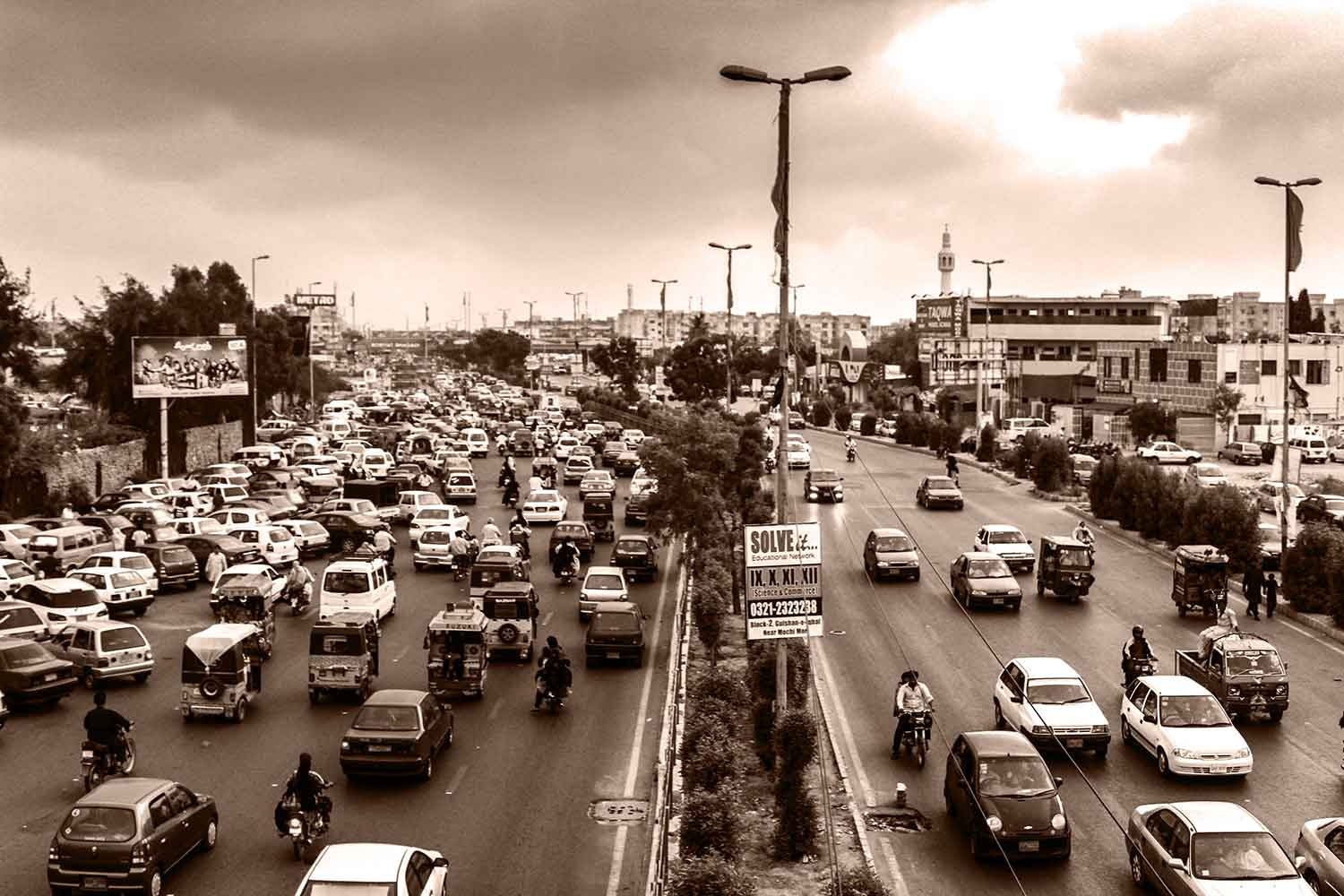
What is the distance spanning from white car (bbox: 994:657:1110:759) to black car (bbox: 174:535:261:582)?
26.0m

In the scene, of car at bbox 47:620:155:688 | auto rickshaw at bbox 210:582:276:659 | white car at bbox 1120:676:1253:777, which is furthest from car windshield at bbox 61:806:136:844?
white car at bbox 1120:676:1253:777

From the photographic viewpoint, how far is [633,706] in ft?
90.4

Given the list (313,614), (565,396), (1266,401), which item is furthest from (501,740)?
(565,396)

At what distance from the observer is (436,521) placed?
49.0 m

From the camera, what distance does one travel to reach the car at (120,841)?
54.6ft

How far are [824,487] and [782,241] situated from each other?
1525 inches

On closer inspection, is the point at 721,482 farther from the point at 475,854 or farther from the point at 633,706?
the point at 475,854

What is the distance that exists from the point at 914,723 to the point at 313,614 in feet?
63.8

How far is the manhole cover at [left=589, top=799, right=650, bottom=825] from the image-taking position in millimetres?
20562

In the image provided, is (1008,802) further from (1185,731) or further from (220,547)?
(220,547)

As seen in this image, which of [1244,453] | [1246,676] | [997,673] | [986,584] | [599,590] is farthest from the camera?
[1244,453]

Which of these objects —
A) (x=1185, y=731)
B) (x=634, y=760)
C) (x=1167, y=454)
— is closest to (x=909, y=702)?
(x=1185, y=731)

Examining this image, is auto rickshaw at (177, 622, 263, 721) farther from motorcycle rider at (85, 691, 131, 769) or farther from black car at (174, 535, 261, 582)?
black car at (174, 535, 261, 582)

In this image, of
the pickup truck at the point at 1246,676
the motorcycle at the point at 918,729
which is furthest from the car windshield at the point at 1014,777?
the pickup truck at the point at 1246,676
